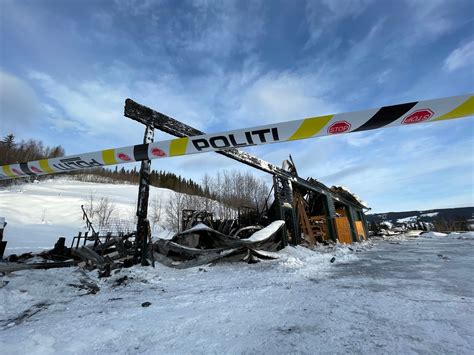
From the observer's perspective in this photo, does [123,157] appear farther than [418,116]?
Yes

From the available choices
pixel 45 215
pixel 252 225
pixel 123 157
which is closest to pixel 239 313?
pixel 123 157

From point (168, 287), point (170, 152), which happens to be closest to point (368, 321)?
point (168, 287)

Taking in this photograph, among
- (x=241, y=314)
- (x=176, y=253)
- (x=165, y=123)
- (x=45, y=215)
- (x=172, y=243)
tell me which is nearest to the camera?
(x=241, y=314)

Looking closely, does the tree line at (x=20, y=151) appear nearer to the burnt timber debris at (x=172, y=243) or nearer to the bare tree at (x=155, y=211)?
the bare tree at (x=155, y=211)

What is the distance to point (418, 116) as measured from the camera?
2900 millimetres

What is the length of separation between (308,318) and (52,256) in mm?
7498

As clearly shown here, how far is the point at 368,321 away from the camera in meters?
2.03

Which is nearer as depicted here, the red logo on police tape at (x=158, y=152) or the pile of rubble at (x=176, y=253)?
the red logo on police tape at (x=158, y=152)

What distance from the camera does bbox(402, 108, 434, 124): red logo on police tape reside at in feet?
9.31

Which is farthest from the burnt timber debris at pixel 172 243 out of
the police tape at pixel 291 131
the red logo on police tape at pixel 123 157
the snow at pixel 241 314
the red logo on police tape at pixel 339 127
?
the red logo on police tape at pixel 339 127

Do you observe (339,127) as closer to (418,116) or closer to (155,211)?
(418,116)

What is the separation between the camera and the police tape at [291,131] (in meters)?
2.82

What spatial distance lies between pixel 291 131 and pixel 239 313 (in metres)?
2.44

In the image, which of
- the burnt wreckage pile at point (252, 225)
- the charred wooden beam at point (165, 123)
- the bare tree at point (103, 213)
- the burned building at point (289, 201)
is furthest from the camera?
the bare tree at point (103, 213)
